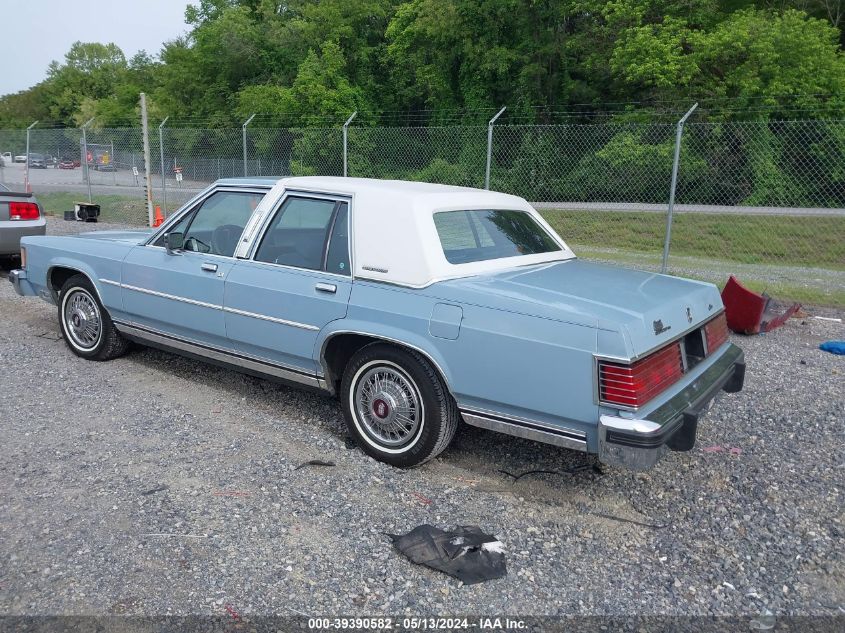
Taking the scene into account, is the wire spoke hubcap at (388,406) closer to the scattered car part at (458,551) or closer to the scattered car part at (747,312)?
the scattered car part at (458,551)

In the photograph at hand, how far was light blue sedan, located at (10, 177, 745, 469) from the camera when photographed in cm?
334

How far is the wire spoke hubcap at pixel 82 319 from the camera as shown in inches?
227

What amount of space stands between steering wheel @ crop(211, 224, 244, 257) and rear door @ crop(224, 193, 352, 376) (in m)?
0.25

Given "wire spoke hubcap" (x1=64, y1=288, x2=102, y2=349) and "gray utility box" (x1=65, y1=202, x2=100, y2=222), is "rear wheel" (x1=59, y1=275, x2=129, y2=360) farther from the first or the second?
"gray utility box" (x1=65, y1=202, x2=100, y2=222)

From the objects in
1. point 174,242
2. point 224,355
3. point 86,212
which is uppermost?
point 86,212

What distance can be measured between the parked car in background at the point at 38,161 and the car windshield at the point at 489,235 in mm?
21080

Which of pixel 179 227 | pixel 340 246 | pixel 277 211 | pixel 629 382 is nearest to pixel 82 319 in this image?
pixel 179 227

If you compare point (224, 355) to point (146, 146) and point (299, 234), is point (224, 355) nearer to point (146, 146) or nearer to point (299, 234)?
point (299, 234)

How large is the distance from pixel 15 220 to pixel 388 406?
7493 mm

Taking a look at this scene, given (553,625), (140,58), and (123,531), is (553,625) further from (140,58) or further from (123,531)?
(140,58)

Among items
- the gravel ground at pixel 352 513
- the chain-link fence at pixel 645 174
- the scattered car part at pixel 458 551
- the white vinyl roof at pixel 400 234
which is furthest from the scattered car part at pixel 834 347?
the scattered car part at pixel 458 551

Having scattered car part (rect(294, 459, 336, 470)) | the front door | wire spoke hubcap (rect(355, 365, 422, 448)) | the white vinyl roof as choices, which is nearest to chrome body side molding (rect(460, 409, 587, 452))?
wire spoke hubcap (rect(355, 365, 422, 448))

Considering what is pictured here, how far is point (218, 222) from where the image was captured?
200 inches

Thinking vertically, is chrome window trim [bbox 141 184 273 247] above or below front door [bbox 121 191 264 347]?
above
